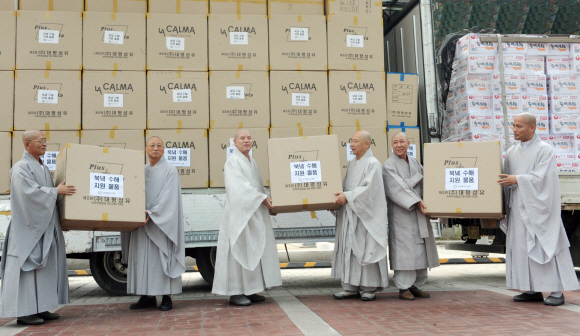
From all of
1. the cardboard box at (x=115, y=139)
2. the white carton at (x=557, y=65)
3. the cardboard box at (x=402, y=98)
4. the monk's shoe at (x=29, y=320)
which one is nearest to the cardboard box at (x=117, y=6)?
the cardboard box at (x=115, y=139)

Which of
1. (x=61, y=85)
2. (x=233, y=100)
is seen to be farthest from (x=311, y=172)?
(x=61, y=85)

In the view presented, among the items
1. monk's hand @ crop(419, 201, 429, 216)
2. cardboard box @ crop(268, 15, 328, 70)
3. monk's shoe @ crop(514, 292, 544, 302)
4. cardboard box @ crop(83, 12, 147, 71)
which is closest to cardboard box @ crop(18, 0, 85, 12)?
cardboard box @ crop(83, 12, 147, 71)

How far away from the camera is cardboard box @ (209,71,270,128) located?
5930 millimetres

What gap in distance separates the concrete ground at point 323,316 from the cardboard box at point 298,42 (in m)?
2.47

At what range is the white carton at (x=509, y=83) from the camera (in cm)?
611

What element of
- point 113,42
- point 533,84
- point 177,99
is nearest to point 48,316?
point 177,99

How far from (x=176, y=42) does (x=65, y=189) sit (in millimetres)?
2153

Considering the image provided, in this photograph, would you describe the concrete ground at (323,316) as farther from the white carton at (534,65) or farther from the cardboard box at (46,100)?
the white carton at (534,65)

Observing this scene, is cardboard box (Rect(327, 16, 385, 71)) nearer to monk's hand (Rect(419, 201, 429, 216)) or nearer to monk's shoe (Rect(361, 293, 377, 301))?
monk's hand (Rect(419, 201, 429, 216))

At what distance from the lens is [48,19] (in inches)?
227

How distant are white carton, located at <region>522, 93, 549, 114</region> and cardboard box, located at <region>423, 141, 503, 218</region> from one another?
4.26 ft

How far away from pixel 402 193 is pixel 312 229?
1052 mm

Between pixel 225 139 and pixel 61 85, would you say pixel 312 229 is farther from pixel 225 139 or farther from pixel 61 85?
pixel 61 85

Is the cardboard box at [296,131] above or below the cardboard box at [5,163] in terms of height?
above
